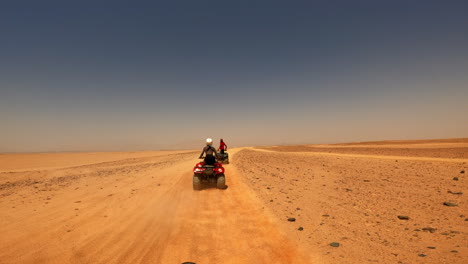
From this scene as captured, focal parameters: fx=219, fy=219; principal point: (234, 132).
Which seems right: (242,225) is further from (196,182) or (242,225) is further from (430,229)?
(430,229)

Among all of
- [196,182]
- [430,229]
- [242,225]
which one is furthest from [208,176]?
[430,229]

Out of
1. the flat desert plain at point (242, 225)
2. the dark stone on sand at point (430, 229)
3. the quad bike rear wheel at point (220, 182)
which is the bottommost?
the dark stone on sand at point (430, 229)

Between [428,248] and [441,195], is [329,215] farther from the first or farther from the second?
[441,195]

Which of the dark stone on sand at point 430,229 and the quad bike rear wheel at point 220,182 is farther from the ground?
the quad bike rear wheel at point 220,182

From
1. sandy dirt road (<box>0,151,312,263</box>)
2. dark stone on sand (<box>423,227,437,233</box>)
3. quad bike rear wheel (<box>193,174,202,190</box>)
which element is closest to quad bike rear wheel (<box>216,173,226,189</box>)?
sandy dirt road (<box>0,151,312,263</box>)

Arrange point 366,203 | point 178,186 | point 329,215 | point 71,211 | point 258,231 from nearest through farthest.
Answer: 1. point 258,231
2. point 329,215
3. point 71,211
4. point 366,203
5. point 178,186

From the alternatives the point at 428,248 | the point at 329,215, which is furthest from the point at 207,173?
the point at 428,248

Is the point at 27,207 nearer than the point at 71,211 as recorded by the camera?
No

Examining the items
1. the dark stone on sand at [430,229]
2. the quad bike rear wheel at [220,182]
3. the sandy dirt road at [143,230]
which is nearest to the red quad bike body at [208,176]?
the quad bike rear wheel at [220,182]

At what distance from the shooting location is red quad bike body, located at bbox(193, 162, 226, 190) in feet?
35.4

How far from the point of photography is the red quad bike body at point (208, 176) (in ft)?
35.4

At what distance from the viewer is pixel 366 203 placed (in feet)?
27.9

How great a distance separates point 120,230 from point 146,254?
185 centimetres

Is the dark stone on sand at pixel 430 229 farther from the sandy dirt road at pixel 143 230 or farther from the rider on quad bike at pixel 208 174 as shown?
the rider on quad bike at pixel 208 174
